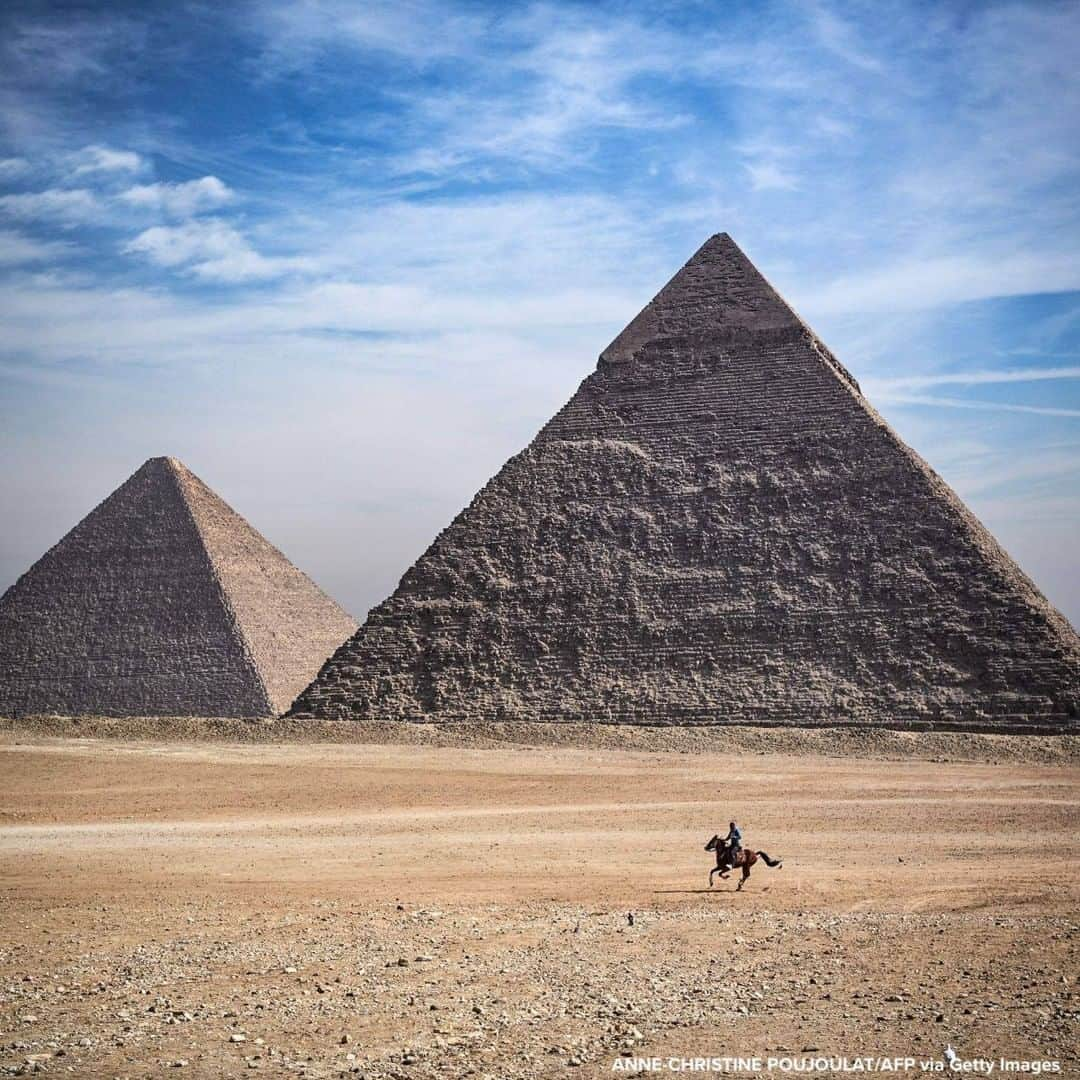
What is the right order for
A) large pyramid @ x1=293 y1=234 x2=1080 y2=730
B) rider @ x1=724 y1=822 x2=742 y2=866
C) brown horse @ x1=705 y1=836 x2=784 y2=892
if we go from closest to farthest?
1. brown horse @ x1=705 y1=836 x2=784 y2=892
2. rider @ x1=724 y1=822 x2=742 y2=866
3. large pyramid @ x1=293 y1=234 x2=1080 y2=730

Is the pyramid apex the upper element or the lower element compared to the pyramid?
upper

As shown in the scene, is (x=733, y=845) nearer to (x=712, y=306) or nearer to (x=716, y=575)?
(x=716, y=575)

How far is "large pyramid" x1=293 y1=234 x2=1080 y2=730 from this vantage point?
3497 centimetres

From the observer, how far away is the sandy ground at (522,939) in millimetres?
7430

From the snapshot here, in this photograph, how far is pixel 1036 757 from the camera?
3047 cm

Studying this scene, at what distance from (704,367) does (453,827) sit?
82.7ft

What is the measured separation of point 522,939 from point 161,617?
4329 cm

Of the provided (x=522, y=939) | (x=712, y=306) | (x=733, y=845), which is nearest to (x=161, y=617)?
(x=712, y=306)

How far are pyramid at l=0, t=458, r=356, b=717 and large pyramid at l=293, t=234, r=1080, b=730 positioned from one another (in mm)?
10703

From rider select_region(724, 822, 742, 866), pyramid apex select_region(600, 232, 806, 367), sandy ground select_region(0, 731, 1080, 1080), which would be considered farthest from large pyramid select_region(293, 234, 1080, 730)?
rider select_region(724, 822, 742, 866)

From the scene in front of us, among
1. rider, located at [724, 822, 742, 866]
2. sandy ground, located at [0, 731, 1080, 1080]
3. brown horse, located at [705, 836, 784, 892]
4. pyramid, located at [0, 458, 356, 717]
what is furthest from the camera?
pyramid, located at [0, 458, 356, 717]

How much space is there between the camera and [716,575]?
125ft

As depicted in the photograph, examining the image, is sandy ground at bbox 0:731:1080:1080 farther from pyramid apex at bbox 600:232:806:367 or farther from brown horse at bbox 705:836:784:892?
pyramid apex at bbox 600:232:806:367

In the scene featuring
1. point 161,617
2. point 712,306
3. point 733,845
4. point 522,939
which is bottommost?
point 522,939
